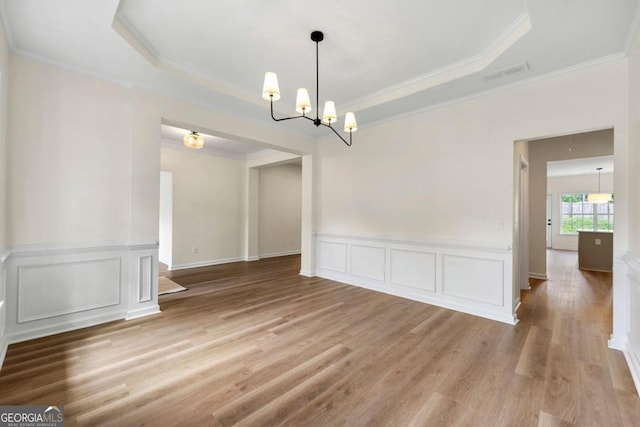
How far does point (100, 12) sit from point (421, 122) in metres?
3.70

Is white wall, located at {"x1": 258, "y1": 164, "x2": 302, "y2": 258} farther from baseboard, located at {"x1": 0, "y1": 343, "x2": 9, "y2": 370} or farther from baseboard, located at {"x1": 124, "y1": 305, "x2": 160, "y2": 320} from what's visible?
baseboard, located at {"x1": 0, "y1": 343, "x2": 9, "y2": 370}

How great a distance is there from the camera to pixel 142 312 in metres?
3.29

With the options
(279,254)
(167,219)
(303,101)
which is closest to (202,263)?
(167,219)

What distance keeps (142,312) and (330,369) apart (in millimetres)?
2478

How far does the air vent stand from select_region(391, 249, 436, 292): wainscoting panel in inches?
89.7

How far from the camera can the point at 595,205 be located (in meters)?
9.74

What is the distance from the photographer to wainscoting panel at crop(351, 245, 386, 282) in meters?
4.48

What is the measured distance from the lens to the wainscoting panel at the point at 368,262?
4477 mm

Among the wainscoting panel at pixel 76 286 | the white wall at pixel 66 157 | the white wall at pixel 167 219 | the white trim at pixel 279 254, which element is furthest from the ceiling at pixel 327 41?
the white trim at pixel 279 254

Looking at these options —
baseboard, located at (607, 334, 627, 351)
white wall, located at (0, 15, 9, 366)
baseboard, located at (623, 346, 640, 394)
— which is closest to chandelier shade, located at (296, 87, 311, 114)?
Answer: white wall, located at (0, 15, 9, 366)

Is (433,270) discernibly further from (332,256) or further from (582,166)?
(582,166)

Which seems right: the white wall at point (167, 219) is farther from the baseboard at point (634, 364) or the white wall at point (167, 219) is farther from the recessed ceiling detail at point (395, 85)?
the baseboard at point (634, 364)

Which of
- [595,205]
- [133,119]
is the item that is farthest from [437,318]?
[595,205]

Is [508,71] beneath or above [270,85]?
above
